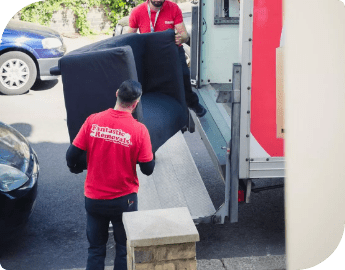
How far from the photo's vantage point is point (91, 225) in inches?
168

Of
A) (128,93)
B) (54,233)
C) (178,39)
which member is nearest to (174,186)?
(54,233)

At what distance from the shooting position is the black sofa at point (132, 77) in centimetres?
460

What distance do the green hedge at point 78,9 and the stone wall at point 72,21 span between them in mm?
129

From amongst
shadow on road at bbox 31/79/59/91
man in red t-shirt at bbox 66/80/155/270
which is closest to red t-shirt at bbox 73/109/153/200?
man in red t-shirt at bbox 66/80/155/270

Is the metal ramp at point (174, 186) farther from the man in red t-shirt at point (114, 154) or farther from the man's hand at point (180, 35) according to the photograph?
the man's hand at point (180, 35)

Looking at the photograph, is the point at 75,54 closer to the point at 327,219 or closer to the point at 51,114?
the point at 327,219

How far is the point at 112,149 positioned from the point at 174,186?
5.55 ft

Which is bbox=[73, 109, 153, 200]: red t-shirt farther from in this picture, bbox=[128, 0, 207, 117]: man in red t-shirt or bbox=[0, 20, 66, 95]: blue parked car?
bbox=[0, 20, 66, 95]: blue parked car

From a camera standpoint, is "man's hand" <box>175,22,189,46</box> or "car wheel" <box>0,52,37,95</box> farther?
"car wheel" <box>0,52,37,95</box>

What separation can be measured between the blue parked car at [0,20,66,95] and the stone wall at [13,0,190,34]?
181 inches

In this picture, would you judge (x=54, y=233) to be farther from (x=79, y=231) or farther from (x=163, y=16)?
(x=163, y=16)

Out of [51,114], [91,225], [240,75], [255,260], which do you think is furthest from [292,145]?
[51,114]

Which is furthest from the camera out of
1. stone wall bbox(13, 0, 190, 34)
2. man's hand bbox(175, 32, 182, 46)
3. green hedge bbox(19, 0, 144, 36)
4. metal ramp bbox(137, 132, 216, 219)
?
stone wall bbox(13, 0, 190, 34)

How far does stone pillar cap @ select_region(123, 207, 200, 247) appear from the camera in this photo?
3.01 m
